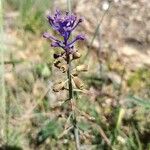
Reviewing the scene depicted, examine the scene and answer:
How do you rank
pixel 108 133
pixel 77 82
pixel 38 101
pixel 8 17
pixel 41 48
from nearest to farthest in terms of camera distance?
pixel 77 82, pixel 108 133, pixel 38 101, pixel 41 48, pixel 8 17

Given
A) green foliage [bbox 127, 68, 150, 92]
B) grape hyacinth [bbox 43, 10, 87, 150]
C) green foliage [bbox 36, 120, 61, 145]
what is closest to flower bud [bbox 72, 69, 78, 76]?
grape hyacinth [bbox 43, 10, 87, 150]

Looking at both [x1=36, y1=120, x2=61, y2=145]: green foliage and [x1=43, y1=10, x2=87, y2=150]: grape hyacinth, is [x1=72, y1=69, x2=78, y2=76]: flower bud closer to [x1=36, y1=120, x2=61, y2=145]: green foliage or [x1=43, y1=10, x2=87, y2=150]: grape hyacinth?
[x1=43, y1=10, x2=87, y2=150]: grape hyacinth

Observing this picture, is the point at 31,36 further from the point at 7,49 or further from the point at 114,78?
the point at 114,78

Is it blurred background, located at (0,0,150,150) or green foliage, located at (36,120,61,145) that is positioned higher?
blurred background, located at (0,0,150,150)

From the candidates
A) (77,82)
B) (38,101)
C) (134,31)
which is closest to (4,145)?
(38,101)

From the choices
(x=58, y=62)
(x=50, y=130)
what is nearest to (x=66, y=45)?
(x=58, y=62)

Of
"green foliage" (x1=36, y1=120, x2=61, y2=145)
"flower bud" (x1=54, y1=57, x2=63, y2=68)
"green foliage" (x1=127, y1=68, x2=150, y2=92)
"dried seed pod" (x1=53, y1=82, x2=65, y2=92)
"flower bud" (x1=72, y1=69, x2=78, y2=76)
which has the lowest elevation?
"green foliage" (x1=36, y1=120, x2=61, y2=145)

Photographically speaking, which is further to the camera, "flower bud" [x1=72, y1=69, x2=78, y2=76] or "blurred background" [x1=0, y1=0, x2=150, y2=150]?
"blurred background" [x1=0, y1=0, x2=150, y2=150]

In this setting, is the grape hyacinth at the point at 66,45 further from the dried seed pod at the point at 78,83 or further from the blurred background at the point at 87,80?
the blurred background at the point at 87,80
